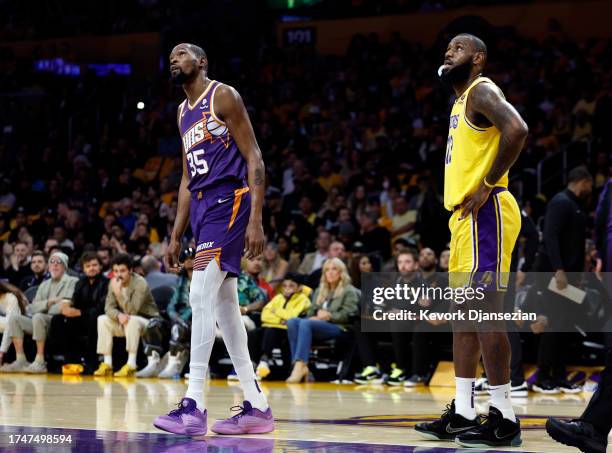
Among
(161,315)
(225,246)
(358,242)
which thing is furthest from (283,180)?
(225,246)

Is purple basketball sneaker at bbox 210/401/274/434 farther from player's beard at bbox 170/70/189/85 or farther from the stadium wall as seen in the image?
the stadium wall

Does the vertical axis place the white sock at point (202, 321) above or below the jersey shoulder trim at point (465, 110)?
below

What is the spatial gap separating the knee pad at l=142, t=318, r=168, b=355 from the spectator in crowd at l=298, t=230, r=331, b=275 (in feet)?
7.31

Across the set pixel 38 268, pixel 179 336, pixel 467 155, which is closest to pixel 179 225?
pixel 467 155

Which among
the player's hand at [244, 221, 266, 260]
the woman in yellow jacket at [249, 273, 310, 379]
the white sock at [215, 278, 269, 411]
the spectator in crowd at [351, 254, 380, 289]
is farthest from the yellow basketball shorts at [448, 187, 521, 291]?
the spectator in crowd at [351, 254, 380, 289]

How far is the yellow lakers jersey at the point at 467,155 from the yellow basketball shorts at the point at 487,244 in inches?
4.5

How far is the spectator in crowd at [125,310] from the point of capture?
38.8 feet

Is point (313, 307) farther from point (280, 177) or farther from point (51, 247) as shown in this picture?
point (280, 177)

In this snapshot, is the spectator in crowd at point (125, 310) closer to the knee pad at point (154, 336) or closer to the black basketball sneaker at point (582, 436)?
the knee pad at point (154, 336)

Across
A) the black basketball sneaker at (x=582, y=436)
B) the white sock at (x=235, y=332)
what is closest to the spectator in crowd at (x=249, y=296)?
the white sock at (x=235, y=332)

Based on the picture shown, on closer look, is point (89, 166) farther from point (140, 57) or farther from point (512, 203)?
point (512, 203)

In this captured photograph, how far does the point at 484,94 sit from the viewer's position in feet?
17.7

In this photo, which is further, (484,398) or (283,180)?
(283,180)

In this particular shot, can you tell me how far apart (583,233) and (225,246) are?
15.8 ft
